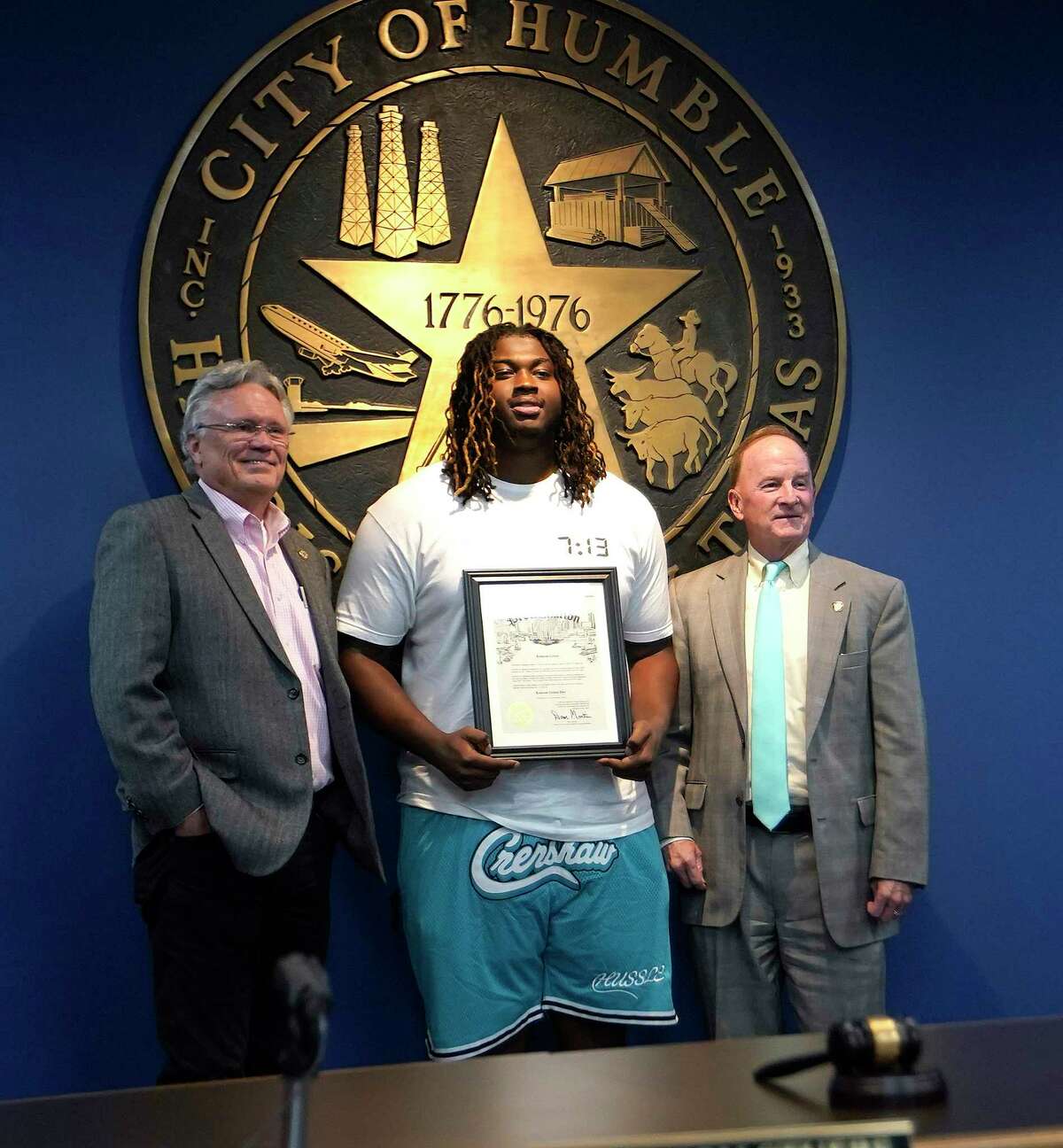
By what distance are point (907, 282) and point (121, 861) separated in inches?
94.7

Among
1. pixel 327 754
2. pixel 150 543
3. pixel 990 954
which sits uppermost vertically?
pixel 150 543

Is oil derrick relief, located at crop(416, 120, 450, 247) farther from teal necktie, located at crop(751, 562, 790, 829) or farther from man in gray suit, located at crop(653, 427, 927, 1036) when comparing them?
teal necktie, located at crop(751, 562, 790, 829)

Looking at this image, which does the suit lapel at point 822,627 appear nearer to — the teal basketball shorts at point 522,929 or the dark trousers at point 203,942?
the teal basketball shorts at point 522,929

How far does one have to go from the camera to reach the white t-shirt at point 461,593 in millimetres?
2816

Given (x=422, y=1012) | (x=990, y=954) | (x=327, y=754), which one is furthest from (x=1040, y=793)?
(x=327, y=754)

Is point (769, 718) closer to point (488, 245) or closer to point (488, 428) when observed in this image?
point (488, 428)

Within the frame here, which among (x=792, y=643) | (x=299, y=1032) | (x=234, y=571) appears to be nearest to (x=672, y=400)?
(x=792, y=643)

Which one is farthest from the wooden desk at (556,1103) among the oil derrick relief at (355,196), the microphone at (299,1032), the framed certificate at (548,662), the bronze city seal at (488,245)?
the oil derrick relief at (355,196)

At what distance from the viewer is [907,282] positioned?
3537 mm

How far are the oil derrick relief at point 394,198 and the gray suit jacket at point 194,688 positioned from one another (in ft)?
2.80

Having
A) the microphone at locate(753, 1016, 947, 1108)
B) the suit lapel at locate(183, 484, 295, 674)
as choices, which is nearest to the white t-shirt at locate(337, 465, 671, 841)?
the suit lapel at locate(183, 484, 295, 674)

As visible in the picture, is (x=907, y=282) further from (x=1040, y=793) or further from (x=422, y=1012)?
(x=422, y=1012)

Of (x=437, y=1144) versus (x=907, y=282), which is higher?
(x=907, y=282)

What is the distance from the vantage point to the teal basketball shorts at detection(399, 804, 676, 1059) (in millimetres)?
2766
